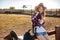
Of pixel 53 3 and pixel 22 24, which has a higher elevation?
pixel 53 3

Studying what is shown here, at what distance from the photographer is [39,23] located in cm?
121

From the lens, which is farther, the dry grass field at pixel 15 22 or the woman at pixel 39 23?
the dry grass field at pixel 15 22

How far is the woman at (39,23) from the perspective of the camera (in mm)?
1206

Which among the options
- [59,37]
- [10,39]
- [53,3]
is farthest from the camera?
[53,3]

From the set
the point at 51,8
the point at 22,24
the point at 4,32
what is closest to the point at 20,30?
the point at 22,24

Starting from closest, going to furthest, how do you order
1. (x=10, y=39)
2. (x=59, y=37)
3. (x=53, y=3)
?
1. (x=59, y=37)
2. (x=10, y=39)
3. (x=53, y=3)

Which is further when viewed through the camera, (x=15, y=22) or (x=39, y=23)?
(x=15, y=22)

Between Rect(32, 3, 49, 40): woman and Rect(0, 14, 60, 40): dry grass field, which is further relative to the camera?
Rect(0, 14, 60, 40): dry grass field

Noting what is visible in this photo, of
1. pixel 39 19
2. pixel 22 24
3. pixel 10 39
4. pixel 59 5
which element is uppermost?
pixel 59 5

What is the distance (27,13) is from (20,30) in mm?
241

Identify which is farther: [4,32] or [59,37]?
[4,32]

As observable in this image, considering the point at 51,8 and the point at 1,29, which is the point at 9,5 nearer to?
the point at 1,29

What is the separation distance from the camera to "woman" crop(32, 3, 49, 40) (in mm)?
1206

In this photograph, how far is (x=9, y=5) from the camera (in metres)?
1.73
